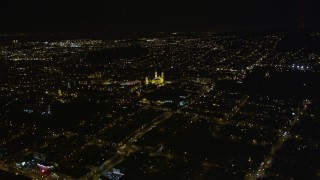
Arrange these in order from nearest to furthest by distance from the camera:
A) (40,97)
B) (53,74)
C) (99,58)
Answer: (40,97) < (53,74) < (99,58)

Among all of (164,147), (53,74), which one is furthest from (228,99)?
(53,74)

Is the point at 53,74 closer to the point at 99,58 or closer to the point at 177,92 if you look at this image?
the point at 99,58

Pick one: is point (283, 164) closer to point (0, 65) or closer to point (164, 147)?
point (164, 147)

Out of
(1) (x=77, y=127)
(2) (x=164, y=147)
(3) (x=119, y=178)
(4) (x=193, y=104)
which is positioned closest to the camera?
(3) (x=119, y=178)

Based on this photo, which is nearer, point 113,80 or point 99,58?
point 113,80

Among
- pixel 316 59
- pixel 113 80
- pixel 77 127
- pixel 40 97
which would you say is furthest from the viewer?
pixel 316 59

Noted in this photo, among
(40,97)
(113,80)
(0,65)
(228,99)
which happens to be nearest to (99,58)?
(0,65)

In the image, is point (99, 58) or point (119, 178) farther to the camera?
point (99, 58)

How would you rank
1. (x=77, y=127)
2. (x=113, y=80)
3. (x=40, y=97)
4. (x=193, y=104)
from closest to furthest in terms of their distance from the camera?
(x=77, y=127) < (x=193, y=104) < (x=40, y=97) < (x=113, y=80)
